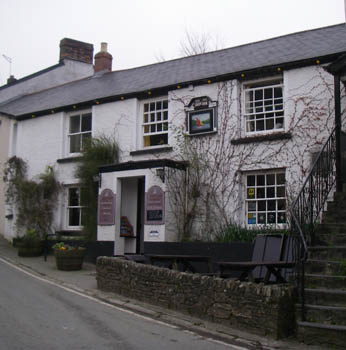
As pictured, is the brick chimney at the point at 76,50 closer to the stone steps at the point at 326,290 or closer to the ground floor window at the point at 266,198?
the ground floor window at the point at 266,198

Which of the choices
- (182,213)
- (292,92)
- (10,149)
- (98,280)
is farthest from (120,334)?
(10,149)

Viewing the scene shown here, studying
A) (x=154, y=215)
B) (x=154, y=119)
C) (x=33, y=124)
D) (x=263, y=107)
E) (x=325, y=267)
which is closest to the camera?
(x=325, y=267)

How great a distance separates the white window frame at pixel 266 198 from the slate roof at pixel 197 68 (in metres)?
2.97

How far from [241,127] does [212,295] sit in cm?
684

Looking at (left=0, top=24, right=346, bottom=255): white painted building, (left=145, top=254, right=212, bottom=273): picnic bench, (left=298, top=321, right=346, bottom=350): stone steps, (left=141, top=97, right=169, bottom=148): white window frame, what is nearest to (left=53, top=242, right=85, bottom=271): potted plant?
(left=0, top=24, right=346, bottom=255): white painted building

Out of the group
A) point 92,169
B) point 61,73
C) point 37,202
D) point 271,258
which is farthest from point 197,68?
point 61,73

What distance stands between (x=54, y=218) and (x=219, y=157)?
7.24 metres

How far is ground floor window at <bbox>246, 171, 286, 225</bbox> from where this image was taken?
1289 cm

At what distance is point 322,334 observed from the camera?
6.73m

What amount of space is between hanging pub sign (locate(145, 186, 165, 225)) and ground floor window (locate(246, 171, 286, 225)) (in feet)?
7.74

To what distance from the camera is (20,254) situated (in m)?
16.7

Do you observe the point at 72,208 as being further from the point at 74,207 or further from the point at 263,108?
the point at 263,108

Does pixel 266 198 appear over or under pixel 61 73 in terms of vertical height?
under

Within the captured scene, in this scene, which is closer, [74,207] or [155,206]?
[155,206]
